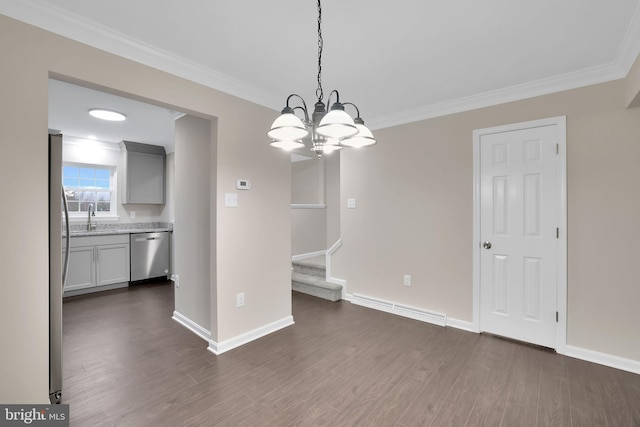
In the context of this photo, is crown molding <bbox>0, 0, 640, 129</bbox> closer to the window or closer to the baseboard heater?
the baseboard heater

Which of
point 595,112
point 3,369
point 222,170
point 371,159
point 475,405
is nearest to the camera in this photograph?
point 3,369

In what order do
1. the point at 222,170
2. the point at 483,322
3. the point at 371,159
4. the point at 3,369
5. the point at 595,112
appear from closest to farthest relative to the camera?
the point at 3,369 < the point at 595,112 < the point at 222,170 < the point at 483,322 < the point at 371,159

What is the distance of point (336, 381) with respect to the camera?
86.5 inches

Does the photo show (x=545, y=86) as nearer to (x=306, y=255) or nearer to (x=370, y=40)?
(x=370, y=40)

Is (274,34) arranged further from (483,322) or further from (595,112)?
(483,322)

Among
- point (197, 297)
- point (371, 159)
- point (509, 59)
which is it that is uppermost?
point (509, 59)

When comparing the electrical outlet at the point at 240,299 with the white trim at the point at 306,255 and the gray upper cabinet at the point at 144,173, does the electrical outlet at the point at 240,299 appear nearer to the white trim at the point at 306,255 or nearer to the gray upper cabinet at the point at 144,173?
the white trim at the point at 306,255

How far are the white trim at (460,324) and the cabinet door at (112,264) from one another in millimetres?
4945

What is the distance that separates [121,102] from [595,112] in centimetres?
471

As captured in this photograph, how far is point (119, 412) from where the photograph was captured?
1.86 meters

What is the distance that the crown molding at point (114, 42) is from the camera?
1703 millimetres

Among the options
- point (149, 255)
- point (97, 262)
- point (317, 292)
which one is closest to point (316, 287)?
point (317, 292)

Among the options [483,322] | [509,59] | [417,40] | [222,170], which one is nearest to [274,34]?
[417,40]

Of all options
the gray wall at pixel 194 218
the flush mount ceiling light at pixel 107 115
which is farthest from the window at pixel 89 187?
the gray wall at pixel 194 218
